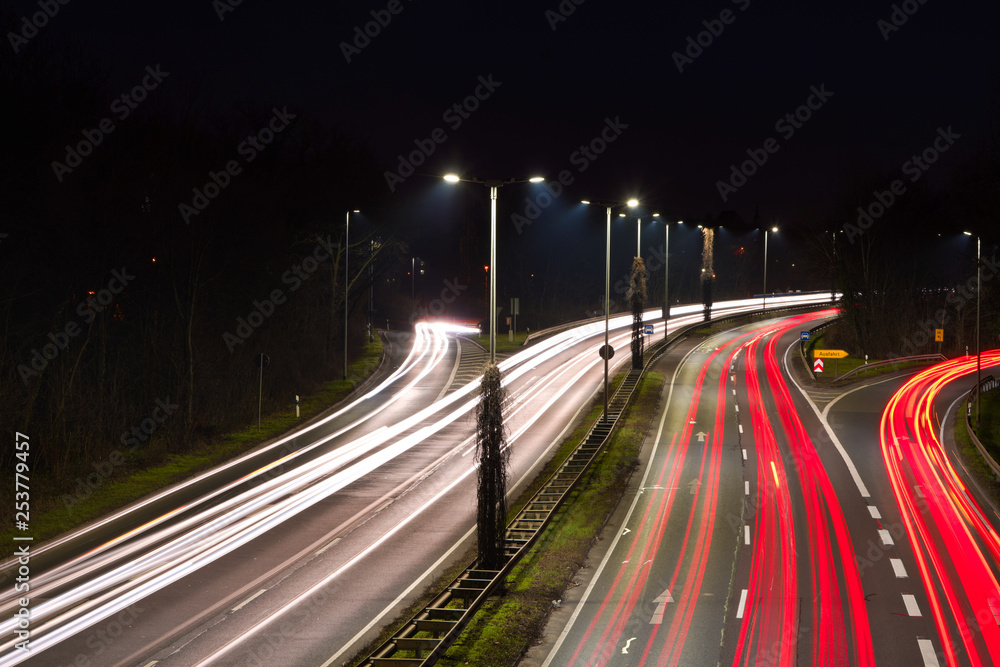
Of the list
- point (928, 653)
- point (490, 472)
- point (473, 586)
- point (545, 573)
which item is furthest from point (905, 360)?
point (473, 586)

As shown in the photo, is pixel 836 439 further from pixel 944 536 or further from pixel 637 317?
pixel 637 317

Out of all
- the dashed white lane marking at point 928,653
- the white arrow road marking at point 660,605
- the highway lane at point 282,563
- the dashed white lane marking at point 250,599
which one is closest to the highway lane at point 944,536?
the dashed white lane marking at point 928,653

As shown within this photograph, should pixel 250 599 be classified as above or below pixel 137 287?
below

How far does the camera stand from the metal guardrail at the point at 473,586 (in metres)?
12.4

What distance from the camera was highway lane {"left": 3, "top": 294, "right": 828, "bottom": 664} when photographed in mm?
14094

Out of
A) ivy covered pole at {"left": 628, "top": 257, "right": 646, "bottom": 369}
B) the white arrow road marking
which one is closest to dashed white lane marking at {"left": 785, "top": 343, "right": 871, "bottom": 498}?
ivy covered pole at {"left": 628, "top": 257, "right": 646, "bottom": 369}

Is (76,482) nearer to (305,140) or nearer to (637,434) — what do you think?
(637,434)

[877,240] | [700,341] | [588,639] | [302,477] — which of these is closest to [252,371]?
[302,477]

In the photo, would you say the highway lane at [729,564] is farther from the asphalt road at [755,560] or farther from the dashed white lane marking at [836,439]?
the dashed white lane marking at [836,439]

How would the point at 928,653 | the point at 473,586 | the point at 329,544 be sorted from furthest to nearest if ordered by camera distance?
the point at 329,544 < the point at 473,586 < the point at 928,653

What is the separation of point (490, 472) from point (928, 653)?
8.26 metres

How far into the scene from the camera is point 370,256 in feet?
183

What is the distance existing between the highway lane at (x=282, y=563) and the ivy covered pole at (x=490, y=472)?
200 cm

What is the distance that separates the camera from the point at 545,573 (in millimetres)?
17562
